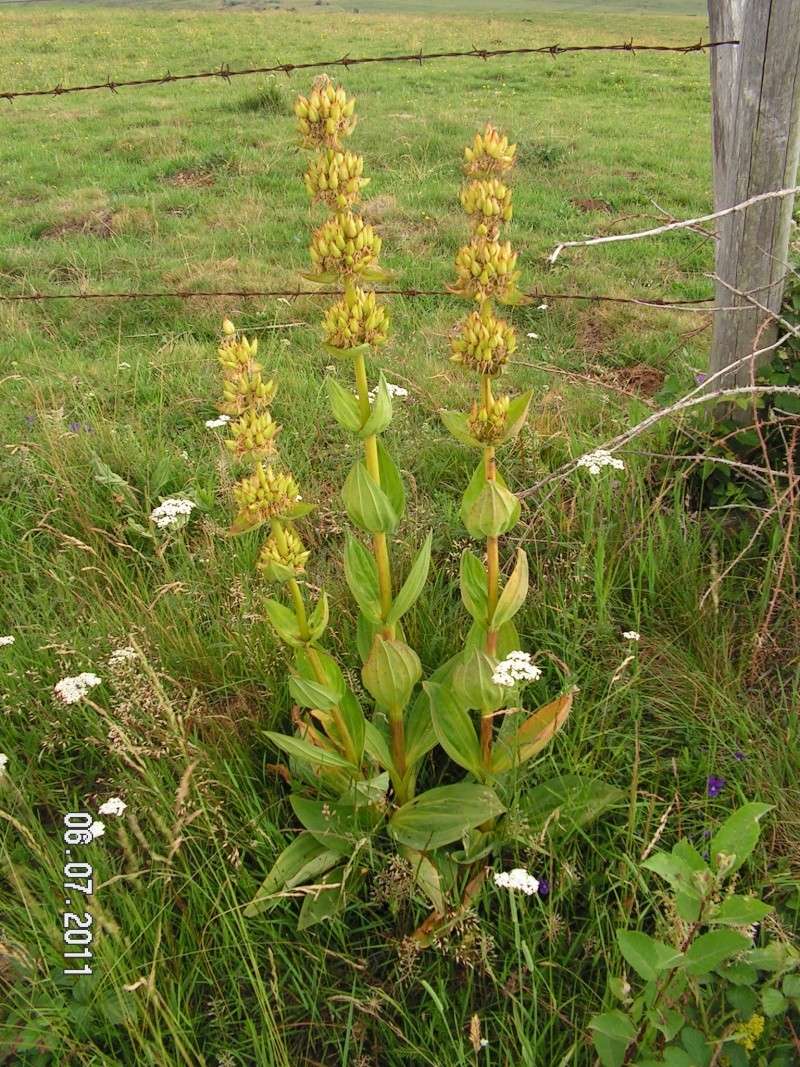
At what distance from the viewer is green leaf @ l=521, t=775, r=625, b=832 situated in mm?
1879

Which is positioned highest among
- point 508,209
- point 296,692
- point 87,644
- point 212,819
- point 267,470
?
point 508,209

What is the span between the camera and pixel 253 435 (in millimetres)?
1663

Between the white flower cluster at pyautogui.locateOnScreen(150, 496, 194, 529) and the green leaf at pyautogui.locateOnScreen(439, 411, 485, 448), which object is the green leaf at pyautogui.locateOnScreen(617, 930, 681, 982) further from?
the white flower cluster at pyautogui.locateOnScreen(150, 496, 194, 529)

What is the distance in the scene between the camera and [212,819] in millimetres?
2004

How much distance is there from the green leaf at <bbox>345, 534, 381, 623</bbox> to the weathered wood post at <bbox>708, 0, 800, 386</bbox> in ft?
5.66

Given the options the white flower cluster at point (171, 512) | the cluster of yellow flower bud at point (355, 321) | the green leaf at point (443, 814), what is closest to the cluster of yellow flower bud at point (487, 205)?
the cluster of yellow flower bud at point (355, 321)

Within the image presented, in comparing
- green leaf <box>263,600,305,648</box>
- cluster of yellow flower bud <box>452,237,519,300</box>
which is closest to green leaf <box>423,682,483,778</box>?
green leaf <box>263,600,305,648</box>

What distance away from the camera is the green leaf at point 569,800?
188cm

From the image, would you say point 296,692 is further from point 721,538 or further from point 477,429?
point 721,538


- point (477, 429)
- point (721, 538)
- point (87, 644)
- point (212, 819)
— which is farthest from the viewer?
point (721, 538)

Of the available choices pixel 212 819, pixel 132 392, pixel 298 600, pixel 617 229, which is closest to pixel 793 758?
pixel 298 600

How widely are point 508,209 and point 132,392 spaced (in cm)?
316

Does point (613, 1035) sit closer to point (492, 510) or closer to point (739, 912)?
point (739, 912)

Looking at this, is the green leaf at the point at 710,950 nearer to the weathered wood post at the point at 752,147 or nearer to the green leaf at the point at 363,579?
the green leaf at the point at 363,579
